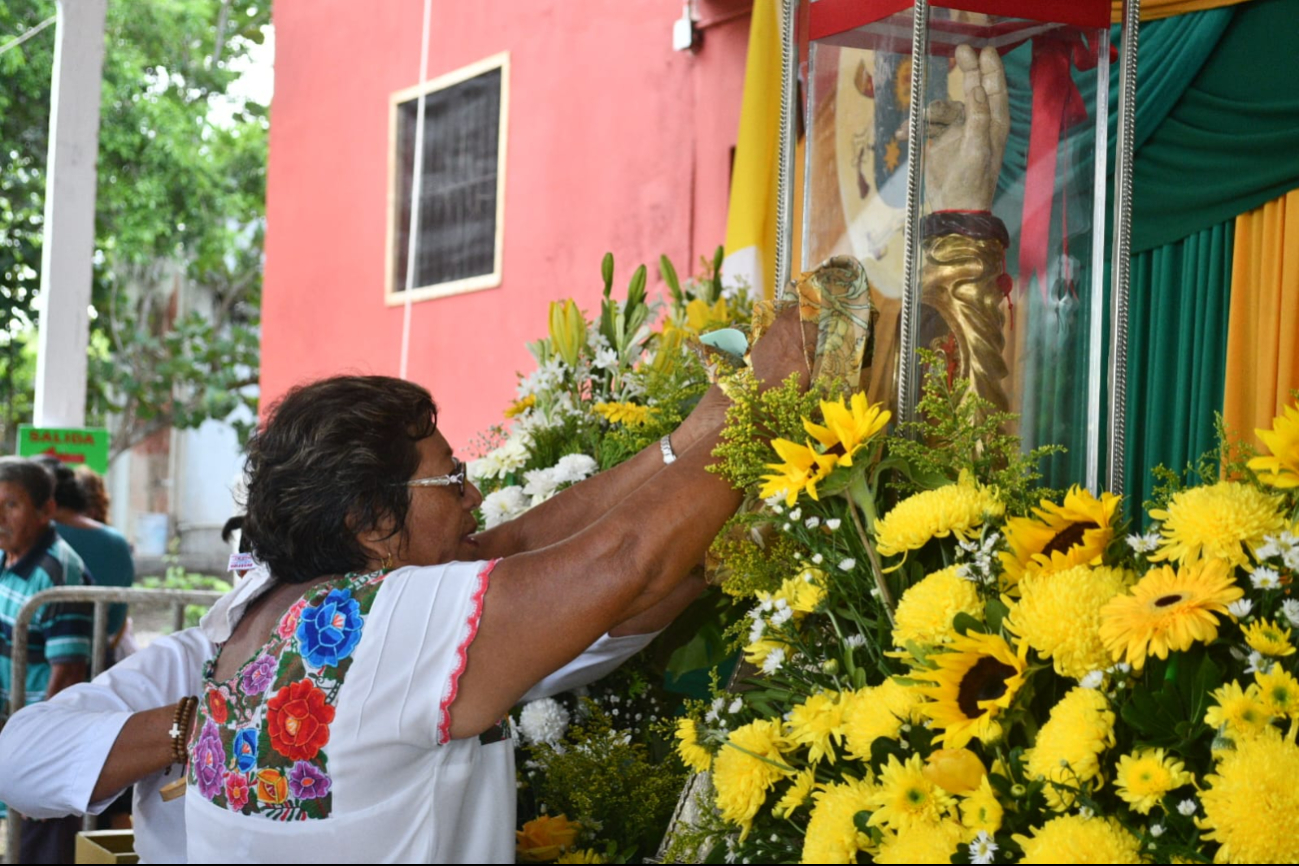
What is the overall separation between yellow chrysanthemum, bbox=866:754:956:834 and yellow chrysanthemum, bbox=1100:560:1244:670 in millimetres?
194

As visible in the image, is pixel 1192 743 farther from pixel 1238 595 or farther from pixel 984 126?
pixel 984 126

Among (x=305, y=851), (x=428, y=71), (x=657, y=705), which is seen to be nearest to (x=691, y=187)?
(x=428, y=71)

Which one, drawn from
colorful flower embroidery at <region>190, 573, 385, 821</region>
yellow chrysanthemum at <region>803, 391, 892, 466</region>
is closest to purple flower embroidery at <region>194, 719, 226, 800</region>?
colorful flower embroidery at <region>190, 573, 385, 821</region>

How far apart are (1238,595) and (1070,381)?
0.56 m

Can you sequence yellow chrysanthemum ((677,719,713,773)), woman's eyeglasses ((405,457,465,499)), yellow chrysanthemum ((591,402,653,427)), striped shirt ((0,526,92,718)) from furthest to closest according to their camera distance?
striped shirt ((0,526,92,718)), yellow chrysanthemum ((591,402,653,427)), woman's eyeglasses ((405,457,465,499)), yellow chrysanthemum ((677,719,713,773))

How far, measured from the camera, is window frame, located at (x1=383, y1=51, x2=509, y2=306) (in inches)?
235

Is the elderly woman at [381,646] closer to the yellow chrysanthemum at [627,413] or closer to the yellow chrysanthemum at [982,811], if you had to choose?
the yellow chrysanthemum at [982,811]

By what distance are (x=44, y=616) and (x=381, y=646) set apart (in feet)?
9.13

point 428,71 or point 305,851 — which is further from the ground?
point 428,71

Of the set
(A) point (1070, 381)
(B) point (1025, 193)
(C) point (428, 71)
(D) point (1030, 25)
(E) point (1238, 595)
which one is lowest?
(E) point (1238, 595)

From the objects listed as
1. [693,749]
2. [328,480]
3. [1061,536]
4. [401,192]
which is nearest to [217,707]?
[328,480]

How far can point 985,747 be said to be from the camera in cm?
112

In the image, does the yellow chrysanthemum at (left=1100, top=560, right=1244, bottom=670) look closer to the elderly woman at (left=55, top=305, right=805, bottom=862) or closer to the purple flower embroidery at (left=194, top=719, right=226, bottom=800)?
the elderly woman at (left=55, top=305, right=805, bottom=862)

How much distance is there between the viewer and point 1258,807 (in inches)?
36.9
